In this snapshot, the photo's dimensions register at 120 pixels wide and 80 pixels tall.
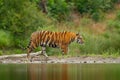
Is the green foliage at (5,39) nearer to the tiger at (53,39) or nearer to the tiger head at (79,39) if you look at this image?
the tiger at (53,39)

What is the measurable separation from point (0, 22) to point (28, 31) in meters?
1.61

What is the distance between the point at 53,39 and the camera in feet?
88.1

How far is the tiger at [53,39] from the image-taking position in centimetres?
2632

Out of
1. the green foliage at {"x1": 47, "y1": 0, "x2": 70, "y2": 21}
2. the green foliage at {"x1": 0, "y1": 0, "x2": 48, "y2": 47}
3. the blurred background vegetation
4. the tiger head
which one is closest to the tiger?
the tiger head

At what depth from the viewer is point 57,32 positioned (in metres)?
27.0

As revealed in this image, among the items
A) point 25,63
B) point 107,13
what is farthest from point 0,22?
point 107,13

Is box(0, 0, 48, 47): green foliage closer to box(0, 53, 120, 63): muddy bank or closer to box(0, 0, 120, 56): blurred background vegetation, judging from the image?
box(0, 0, 120, 56): blurred background vegetation

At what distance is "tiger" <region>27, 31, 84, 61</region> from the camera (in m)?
26.3

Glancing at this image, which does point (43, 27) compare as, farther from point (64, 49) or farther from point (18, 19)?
point (64, 49)

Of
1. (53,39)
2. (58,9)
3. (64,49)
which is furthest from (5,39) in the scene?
(58,9)

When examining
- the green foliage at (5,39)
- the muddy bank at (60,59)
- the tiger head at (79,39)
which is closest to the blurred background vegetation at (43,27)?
the green foliage at (5,39)

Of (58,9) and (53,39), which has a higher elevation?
(58,9)

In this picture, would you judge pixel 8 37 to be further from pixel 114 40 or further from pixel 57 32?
pixel 114 40

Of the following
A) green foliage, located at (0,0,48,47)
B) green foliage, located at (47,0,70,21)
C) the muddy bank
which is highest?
green foliage, located at (47,0,70,21)
